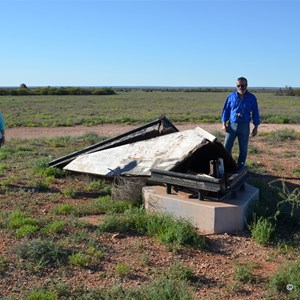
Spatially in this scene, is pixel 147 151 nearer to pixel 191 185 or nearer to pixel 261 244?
pixel 191 185

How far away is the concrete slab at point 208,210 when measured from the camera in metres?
5.23

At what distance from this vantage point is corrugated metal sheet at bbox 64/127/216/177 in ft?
20.2

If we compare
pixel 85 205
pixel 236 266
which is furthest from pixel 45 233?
pixel 236 266

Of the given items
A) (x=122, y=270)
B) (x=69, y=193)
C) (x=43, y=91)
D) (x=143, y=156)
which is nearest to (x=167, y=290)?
(x=122, y=270)

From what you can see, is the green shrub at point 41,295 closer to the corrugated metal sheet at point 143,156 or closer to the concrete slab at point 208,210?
the concrete slab at point 208,210

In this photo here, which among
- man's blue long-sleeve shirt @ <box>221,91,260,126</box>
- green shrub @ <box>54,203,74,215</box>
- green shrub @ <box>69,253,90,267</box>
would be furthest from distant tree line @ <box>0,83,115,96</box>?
green shrub @ <box>69,253,90,267</box>

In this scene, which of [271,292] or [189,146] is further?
[189,146]

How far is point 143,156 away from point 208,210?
2.00m

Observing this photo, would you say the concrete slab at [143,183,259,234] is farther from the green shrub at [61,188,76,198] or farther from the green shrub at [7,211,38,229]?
the green shrub at [61,188,76,198]

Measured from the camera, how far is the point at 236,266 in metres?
4.30

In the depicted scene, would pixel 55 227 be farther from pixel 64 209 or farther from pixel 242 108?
pixel 242 108

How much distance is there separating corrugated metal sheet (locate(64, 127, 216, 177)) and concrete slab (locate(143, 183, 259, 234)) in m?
0.56

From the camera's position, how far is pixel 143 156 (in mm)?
6938

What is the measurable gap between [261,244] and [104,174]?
10.4 ft
